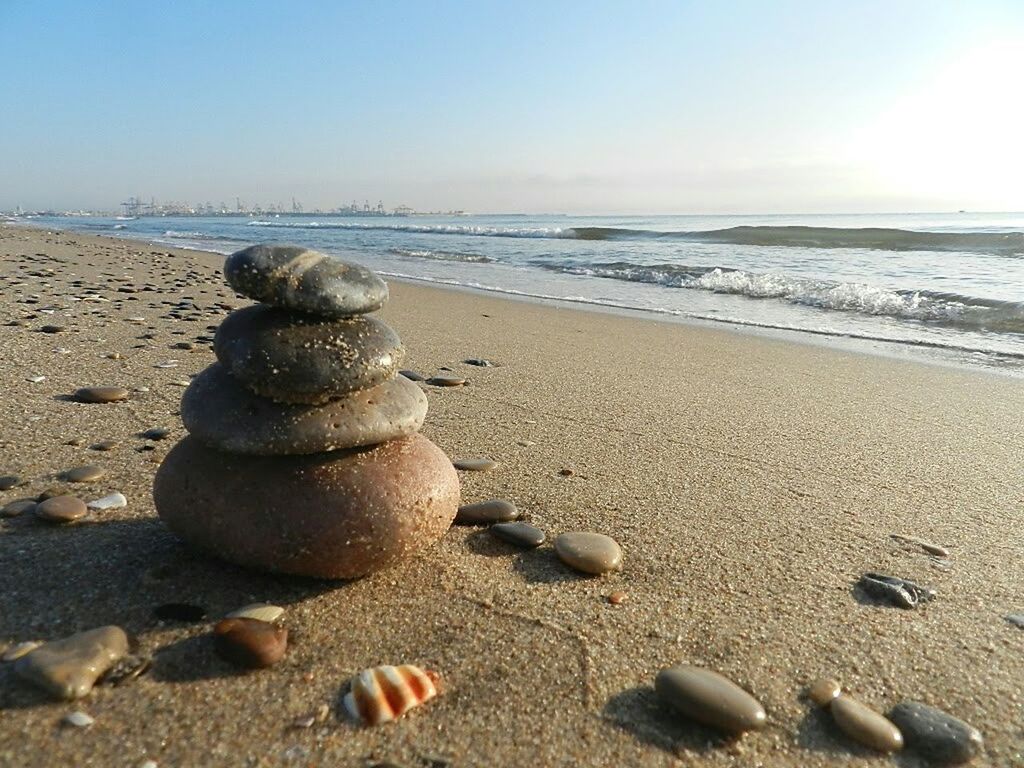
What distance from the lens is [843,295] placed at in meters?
10.6

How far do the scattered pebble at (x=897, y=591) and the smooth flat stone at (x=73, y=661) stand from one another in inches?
75.8

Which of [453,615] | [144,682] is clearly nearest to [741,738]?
[453,615]

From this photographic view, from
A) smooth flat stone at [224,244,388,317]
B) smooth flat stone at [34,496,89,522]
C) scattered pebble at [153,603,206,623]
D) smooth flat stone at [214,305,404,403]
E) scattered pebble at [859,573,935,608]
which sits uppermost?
smooth flat stone at [224,244,388,317]

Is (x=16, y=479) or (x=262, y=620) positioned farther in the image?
(x=16, y=479)

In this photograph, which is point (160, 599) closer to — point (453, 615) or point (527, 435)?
point (453, 615)

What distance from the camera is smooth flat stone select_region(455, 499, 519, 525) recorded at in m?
2.31

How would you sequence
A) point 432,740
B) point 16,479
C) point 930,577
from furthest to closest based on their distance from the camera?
point 16,479
point 930,577
point 432,740

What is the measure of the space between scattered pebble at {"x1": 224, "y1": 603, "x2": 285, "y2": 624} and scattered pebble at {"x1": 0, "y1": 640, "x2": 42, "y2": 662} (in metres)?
0.39

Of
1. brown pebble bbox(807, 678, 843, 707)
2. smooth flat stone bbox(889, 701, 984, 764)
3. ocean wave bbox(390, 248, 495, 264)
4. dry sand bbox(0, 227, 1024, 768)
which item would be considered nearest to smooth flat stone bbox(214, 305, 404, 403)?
dry sand bbox(0, 227, 1024, 768)

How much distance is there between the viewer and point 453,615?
5.77ft

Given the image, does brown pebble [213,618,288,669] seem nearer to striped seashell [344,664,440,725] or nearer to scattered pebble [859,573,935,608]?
striped seashell [344,664,440,725]

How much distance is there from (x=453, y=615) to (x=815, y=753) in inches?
33.7

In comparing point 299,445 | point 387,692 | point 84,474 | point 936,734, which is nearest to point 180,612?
point 299,445

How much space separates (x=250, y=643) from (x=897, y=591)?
5.60ft
